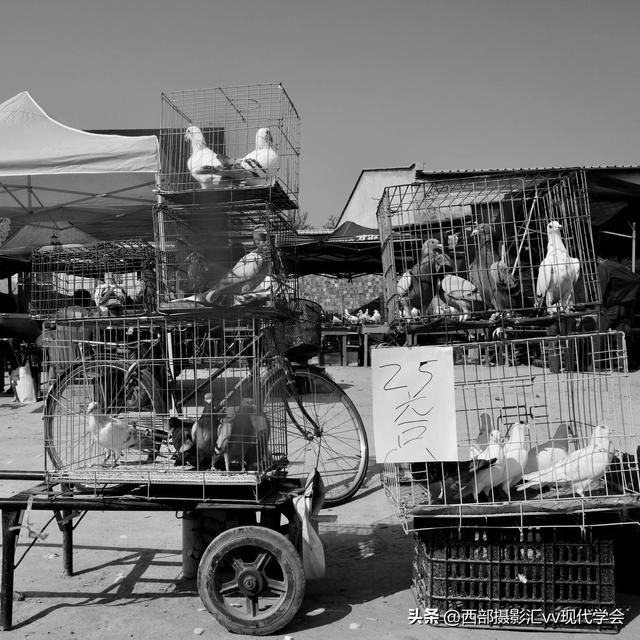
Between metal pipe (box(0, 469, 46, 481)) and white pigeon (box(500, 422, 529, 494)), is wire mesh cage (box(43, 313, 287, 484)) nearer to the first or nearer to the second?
metal pipe (box(0, 469, 46, 481))

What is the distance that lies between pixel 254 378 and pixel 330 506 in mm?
1830

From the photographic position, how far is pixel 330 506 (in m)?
4.76

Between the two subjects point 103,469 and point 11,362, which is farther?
point 11,362

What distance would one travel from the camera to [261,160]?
3.53 meters

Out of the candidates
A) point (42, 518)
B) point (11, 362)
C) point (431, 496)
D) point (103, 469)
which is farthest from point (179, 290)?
point (11, 362)

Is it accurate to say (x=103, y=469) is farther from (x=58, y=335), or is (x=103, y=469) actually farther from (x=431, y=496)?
(x=431, y=496)

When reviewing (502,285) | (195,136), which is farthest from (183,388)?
(502,285)

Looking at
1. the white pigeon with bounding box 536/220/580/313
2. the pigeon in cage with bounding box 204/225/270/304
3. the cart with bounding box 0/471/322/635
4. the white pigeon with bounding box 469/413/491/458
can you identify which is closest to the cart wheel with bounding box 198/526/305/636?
the cart with bounding box 0/471/322/635

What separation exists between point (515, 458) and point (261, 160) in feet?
6.52

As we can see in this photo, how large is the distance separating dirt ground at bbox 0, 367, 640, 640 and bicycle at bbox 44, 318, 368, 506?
508mm

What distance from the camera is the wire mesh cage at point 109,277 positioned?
467 cm

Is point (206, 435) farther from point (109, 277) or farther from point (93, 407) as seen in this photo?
point (109, 277)

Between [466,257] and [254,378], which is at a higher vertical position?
[466,257]

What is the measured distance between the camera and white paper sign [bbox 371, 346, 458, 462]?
3.17 m
